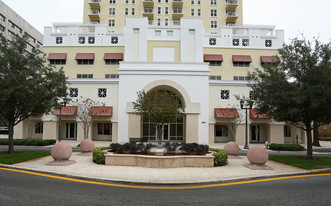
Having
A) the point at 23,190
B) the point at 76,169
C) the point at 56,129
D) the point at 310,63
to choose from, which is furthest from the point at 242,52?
the point at 23,190

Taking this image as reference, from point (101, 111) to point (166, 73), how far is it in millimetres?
9112

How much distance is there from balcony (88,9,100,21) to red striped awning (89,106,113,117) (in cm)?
2603

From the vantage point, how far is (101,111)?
28828 mm

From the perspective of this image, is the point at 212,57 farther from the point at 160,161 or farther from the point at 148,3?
the point at 160,161

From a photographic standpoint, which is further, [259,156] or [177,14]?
[177,14]

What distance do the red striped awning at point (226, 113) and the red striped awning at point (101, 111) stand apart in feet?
43.4

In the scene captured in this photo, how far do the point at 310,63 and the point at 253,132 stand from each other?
20303mm

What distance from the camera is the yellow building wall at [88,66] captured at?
35.4 metres

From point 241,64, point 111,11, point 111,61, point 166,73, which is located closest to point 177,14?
point 111,11

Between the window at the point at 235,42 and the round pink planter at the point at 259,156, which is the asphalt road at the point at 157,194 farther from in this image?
the window at the point at 235,42

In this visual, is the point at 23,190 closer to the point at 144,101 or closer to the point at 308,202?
the point at 308,202

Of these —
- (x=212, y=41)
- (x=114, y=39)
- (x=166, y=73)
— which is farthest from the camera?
(x=212, y=41)

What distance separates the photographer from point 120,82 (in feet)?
92.6

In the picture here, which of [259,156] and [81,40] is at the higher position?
[81,40]
